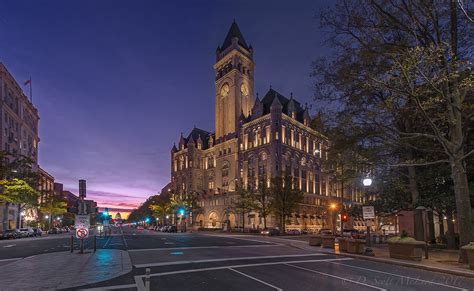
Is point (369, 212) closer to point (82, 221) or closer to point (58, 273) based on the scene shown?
point (82, 221)

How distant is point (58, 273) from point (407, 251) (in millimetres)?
16852

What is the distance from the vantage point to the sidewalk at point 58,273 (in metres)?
11.3

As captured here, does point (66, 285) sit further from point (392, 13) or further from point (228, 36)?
point (228, 36)

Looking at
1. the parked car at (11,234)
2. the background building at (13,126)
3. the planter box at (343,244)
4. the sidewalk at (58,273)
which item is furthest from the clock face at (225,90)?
the sidewalk at (58,273)

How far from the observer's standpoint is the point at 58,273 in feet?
44.2

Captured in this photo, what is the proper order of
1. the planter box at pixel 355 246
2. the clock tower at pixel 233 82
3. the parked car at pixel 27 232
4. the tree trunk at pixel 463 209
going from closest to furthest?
1. the tree trunk at pixel 463 209
2. the planter box at pixel 355 246
3. the parked car at pixel 27 232
4. the clock tower at pixel 233 82

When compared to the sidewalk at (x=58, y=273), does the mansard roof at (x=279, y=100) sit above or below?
above

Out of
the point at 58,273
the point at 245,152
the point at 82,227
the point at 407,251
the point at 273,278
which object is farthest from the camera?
the point at 245,152

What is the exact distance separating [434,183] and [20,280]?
87.1 feet

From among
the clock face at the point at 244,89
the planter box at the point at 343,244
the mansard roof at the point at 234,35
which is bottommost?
the planter box at the point at 343,244

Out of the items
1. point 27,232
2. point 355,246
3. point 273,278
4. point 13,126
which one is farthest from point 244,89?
point 273,278

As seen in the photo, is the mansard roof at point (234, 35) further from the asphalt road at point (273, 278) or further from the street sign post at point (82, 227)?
the asphalt road at point (273, 278)

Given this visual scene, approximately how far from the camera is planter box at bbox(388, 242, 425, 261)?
19062 millimetres

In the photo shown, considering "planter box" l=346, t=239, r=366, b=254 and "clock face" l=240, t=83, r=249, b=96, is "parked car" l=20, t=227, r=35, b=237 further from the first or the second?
"clock face" l=240, t=83, r=249, b=96
